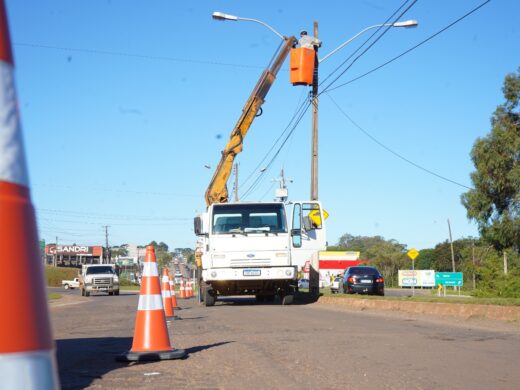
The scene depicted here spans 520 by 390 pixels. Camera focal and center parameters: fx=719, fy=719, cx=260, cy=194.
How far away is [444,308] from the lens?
14625 mm

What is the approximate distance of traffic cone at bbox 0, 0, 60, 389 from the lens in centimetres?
128

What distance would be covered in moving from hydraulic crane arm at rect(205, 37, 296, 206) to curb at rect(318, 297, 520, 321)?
6445 millimetres

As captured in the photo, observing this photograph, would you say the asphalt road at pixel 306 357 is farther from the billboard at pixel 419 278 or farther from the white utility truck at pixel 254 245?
the billboard at pixel 419 278

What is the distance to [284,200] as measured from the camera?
2011 cm

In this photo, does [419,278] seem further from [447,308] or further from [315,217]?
[447,308]

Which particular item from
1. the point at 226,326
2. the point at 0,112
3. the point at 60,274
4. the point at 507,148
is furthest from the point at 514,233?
the point at 60,274

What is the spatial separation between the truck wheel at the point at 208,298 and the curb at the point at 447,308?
3829 millimetres

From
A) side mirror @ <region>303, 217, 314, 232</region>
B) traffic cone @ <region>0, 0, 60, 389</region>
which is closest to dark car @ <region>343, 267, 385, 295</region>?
side mirror @ <region>303, 217, 314, 232</region>

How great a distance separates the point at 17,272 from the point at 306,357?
20.4ft

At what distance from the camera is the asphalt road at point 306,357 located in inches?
230

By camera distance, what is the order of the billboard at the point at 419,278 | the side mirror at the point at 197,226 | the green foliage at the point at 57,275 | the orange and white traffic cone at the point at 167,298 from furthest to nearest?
1. the green foliage at the point at 57,275
2. the billboard at the point at 419,278
3. the side mirror at the point at 197,226
4. the orange and white traffic cone at the point at 167,298

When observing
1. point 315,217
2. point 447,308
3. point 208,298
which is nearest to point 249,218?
point 315,217

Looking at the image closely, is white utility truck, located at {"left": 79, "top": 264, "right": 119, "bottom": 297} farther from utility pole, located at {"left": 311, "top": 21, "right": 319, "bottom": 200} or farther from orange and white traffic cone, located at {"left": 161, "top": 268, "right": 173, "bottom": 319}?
orange and white traffic cone, located at {"left": 161, "top": 268, "right": 173, "bottom": 319}

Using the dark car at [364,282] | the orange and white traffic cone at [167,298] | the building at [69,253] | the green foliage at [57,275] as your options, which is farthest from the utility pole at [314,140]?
the building at [69,253]
